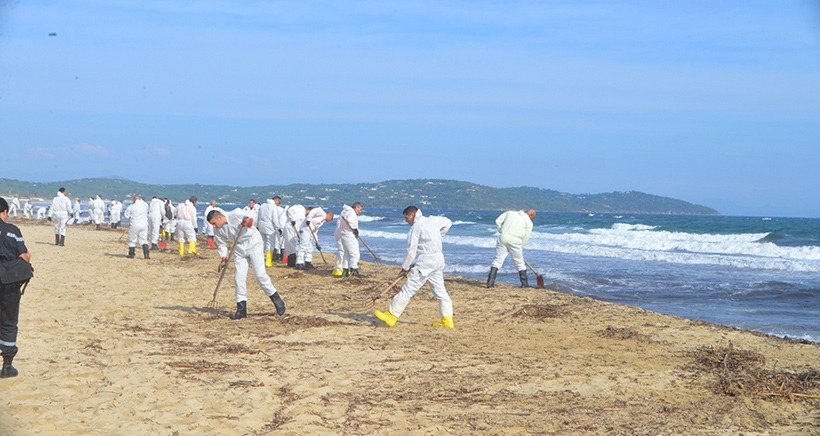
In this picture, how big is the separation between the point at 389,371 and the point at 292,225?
10.7 m

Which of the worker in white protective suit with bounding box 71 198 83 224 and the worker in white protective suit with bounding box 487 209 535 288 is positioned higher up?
the worker in white protective suit with bounding box 487 209 535 288

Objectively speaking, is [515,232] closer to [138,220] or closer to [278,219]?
[278,219]

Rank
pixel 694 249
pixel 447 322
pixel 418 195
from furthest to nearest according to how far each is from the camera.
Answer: pixel 418 195 < pixel 694 249 < pixel 447 322

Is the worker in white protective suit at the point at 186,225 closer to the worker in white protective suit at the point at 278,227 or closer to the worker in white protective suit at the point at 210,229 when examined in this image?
the worker in white protective suit at the point at 210,229

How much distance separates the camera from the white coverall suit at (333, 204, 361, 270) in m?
16.3

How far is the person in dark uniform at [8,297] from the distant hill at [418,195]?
10949cm

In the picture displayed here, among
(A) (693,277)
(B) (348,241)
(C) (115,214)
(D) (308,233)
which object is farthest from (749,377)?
(C) (115,214)

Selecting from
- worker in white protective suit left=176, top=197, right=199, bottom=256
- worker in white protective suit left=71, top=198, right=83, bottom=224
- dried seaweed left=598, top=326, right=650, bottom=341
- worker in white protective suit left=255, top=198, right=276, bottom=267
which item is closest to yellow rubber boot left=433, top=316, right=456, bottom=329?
dried seaweed left=598, top=326, right=650, bottom=341

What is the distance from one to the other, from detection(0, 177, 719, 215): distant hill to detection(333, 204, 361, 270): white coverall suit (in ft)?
326

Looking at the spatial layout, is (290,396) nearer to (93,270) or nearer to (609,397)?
(609,397)

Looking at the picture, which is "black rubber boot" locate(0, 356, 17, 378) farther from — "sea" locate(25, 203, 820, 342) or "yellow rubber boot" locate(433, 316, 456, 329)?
"sea" locate(25, 203, 820, 342)

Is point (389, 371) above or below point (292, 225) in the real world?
below

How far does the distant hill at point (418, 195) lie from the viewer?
12550 centimetres

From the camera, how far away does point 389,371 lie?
25.6ft
